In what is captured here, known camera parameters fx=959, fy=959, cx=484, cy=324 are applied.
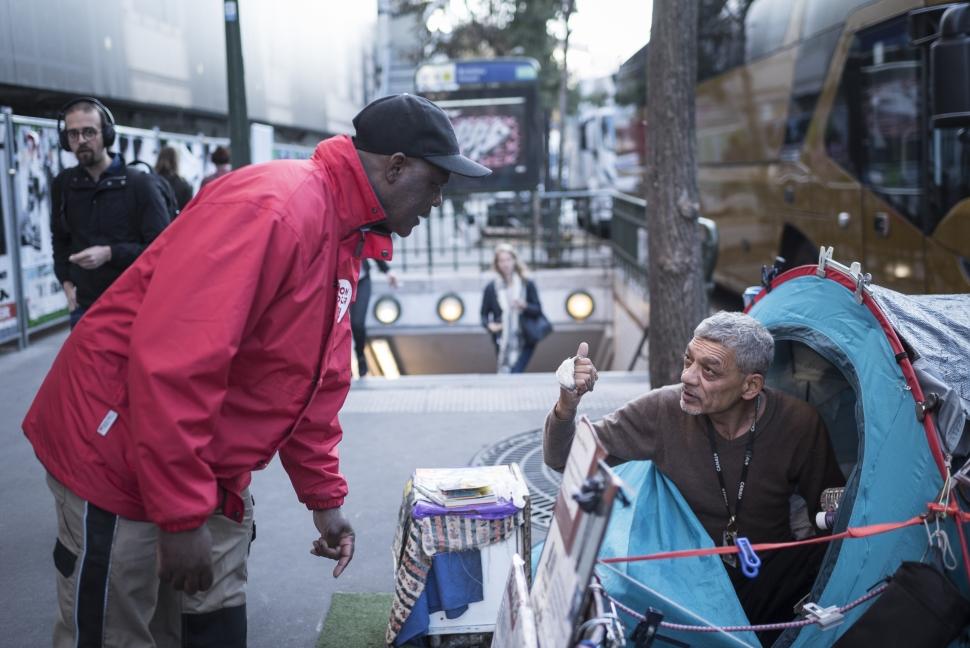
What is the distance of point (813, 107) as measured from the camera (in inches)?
368

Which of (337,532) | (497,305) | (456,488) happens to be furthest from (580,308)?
(337,532)

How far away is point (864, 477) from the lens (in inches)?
111

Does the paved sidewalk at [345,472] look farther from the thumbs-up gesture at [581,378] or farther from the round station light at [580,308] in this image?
the round station light at [580,308]

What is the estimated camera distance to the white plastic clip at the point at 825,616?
A: 2549 mm

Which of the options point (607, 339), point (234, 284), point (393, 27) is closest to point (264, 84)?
point (607, 339)

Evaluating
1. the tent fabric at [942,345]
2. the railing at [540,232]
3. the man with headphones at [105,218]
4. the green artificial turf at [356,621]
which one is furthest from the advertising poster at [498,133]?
the tent fabric at [942,345]

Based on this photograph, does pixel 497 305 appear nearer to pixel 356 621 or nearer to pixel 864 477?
pixel 356 621

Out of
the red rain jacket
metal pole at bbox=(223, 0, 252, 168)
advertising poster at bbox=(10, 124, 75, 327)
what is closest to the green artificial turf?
the red rain jacket

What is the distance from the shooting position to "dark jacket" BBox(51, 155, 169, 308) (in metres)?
4.66

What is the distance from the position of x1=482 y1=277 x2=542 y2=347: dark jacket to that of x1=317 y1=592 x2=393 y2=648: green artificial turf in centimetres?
506

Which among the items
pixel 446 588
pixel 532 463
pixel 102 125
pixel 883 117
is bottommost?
pixel 532 463

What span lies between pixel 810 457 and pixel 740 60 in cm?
943

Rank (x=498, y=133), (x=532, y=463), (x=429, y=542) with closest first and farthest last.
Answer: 1. (x=429, y=542)
2. (x=532, y=463)
3. (x=498, y=133)

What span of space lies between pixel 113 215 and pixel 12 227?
4.48 m
